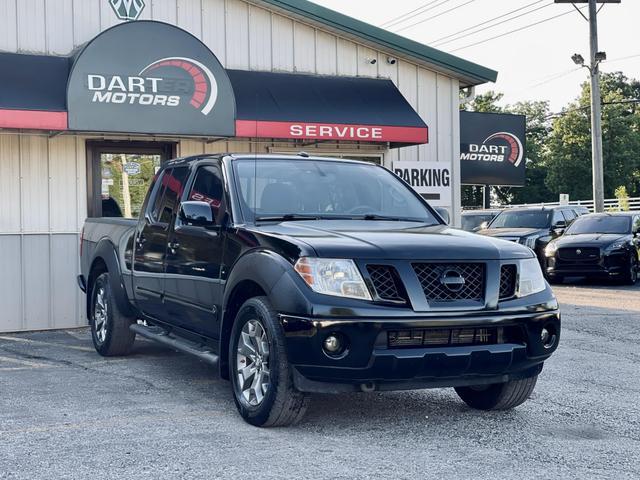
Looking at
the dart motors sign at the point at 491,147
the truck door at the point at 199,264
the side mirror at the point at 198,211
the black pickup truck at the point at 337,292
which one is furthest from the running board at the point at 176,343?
the dart motors sign at the point at 491,147

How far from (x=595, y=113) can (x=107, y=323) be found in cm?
2099

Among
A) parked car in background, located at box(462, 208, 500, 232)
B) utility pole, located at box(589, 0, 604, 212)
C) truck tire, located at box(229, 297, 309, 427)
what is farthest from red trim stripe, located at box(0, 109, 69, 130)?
utility pole, located at box(589, 0, 604, 212)

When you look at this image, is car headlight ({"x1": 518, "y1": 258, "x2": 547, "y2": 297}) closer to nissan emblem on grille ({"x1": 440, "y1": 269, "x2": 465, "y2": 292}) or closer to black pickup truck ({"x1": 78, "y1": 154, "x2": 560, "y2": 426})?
black pickup truck ({"x1": 78, "y1": 154, "x2": 560, "y2": 426})

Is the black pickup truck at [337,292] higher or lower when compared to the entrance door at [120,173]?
lower

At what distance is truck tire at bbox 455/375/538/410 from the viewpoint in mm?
6477

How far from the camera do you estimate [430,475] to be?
498 cm

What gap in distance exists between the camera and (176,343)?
747 centimetres

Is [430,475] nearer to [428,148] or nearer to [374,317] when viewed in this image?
[374,317]

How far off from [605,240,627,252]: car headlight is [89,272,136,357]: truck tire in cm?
1260

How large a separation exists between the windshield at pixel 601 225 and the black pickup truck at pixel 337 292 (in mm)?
13655

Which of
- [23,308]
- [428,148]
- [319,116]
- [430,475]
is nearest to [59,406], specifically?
[430,475]

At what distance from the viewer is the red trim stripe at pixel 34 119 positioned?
1062 centimetres

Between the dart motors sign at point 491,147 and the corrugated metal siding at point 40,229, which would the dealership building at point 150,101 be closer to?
the corrugated metal siding at point 40,229

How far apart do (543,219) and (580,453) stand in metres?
17.5
